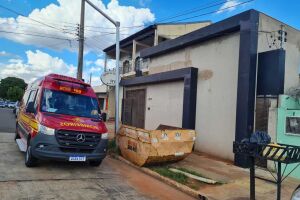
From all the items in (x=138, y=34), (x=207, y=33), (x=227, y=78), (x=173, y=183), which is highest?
(x=138, y=34)

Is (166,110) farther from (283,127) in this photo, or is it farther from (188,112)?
(283,127)

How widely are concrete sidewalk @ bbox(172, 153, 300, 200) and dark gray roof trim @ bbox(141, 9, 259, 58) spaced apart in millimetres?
4656

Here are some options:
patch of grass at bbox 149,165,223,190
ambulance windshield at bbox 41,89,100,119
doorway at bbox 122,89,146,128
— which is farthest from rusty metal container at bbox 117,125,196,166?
doorway at bbox 122,89,146,128

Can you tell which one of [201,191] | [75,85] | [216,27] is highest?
[216,27]

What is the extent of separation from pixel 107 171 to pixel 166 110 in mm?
6722

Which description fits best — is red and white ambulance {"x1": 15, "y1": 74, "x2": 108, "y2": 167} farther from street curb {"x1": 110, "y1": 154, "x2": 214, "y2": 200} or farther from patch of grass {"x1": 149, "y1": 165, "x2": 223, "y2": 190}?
patch of grass {"x1": 149, "y1": 165, "x2": 223, "y2": 190}

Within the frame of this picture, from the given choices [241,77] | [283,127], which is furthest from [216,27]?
[283,127]

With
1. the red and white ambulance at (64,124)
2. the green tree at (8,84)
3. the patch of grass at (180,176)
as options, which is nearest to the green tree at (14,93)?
the green tree at (8,84)

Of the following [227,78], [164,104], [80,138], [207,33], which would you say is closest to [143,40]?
[164,104]

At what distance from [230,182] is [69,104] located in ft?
16.2

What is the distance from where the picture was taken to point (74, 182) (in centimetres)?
735

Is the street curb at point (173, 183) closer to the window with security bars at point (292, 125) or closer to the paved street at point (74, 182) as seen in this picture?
the paved street at point (74, 182)

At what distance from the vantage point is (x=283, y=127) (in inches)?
356

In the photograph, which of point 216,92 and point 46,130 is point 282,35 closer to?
point 216,92
